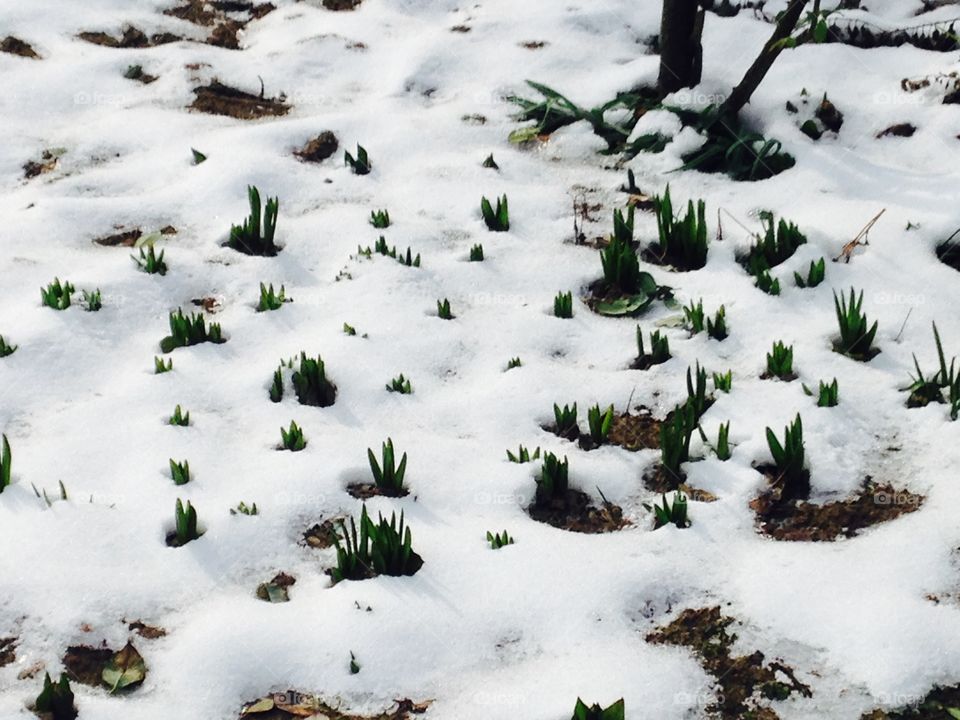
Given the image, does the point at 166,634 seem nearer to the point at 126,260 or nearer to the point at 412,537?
the point at 412,537

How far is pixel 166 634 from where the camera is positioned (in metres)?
2.50

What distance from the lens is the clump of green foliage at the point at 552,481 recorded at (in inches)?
116

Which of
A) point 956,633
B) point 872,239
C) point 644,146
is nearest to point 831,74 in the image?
point 644,146

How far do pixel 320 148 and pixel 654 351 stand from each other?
8.50ft

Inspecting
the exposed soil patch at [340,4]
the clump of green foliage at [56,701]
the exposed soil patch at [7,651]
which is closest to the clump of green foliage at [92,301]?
the exposed soil patch at [7,651]

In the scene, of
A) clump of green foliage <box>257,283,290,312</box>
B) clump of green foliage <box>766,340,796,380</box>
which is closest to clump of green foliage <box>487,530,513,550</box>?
clump of green foliage <box>766,340,796,380</box>

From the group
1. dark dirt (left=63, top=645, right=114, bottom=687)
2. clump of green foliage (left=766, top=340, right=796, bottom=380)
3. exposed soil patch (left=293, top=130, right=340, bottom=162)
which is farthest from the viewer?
exposed soil patch (left=293, top=130, right=340, bottom=162)

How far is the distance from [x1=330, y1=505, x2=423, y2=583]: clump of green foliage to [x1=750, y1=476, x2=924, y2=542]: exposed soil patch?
1.10 m

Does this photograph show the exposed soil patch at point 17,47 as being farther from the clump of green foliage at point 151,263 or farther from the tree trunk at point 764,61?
the tree trunk at point 764,61

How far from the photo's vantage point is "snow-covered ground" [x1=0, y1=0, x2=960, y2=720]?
7.90 ft

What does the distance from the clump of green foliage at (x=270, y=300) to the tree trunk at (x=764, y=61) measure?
264cm

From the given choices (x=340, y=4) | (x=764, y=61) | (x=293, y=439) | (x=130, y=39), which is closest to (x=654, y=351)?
(x=293, y=439)

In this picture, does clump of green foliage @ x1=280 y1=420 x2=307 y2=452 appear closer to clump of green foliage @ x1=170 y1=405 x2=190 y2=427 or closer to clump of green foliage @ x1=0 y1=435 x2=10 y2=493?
clump of green foliage @ x1=170 y1=405 x2=190 y2=427

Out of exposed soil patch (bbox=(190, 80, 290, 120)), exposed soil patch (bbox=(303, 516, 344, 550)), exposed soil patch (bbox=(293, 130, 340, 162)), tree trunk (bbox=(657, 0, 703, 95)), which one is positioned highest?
tree trunk (bbox=(657, 0, 703, 95))
